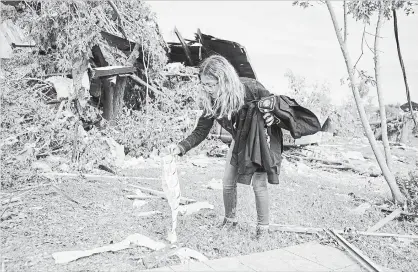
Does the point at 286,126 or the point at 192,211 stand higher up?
the point at 286,126

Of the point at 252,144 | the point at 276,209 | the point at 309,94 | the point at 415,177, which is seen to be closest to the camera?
the point at 252,144

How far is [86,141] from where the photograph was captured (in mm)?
7352

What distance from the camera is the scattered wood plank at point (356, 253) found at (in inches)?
114

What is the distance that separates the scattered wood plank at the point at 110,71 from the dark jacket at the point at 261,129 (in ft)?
19.1

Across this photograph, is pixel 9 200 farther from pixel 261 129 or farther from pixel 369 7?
pixel 369 7

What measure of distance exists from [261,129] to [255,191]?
621 mm

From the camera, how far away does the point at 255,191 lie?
3.44m

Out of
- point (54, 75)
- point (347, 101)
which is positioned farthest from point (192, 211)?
point (347, 101)

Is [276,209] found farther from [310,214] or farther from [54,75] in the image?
[54,75]

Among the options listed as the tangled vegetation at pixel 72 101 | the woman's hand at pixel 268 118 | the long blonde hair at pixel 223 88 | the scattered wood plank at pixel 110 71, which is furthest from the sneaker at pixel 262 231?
the scattered wood plank at pixel 110 71

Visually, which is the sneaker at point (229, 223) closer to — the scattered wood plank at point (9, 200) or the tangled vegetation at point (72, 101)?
the scattered wood plank at point (9, 200)

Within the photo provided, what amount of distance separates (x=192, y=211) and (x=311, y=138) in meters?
8.61

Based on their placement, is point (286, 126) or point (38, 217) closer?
point (286, 126)

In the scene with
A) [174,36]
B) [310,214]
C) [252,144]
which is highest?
[174,36]
